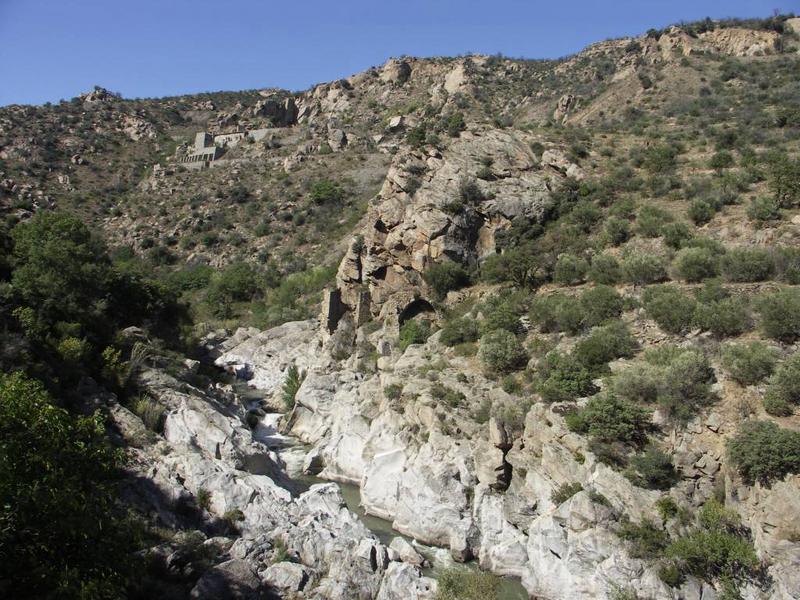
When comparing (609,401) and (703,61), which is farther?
(703,61)

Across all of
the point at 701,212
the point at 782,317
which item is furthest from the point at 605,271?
the point at 782,317

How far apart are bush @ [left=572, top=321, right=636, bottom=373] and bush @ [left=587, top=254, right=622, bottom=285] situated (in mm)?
5504

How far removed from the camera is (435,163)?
3734 cm

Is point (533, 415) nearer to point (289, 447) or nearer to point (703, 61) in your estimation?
point (289, 447)

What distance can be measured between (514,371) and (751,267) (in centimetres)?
992

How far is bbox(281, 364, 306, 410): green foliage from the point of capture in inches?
1282

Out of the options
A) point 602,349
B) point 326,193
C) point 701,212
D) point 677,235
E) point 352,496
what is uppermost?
point 326,193

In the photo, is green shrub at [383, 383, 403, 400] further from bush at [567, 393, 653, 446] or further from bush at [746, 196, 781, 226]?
bush at [746, 196, 781, 226]

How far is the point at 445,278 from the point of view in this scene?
32.0 m

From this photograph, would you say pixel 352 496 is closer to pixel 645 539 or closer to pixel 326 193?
pixel 645 539

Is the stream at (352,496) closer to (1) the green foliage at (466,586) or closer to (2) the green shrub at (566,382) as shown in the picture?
(1) the green foliage at (466,586)

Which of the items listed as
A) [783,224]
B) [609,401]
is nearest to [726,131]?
[783,224]

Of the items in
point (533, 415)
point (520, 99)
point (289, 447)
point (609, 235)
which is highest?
point (520, 99)

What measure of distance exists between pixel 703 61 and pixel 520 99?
22372 mm
